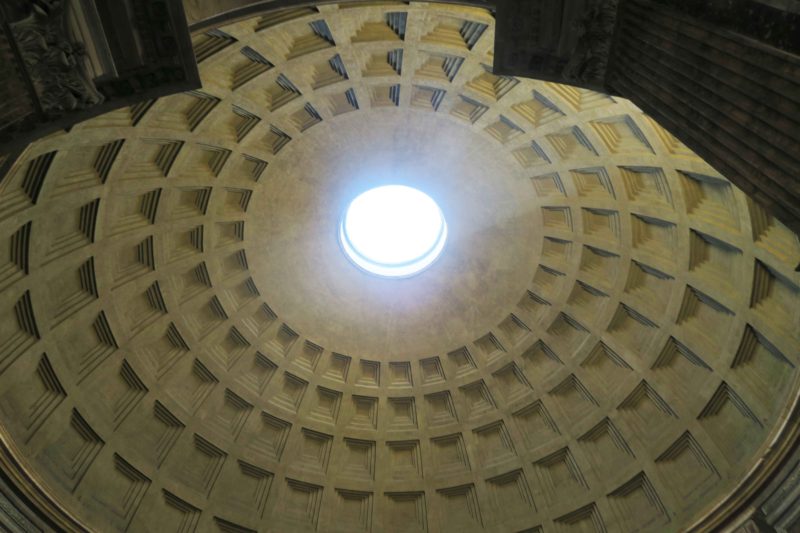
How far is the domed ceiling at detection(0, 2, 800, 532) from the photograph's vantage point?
57.4ft

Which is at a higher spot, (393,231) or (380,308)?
(393,231)

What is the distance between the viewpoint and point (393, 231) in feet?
91.5

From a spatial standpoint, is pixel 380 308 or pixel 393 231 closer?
pixel 380 308

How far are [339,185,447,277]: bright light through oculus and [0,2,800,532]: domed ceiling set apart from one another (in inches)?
30.9

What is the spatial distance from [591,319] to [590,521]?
21.5 feet

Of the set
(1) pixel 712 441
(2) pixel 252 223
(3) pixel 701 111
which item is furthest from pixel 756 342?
(2) pixel 252 223

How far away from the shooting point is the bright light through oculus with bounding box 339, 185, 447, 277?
25109 millimetres

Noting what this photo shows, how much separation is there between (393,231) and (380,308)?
12.7ft

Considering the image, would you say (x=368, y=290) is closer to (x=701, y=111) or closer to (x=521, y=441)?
(x=521, y=441)

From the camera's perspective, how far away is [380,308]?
25344 mm

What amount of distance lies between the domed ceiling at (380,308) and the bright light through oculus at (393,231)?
0.78m

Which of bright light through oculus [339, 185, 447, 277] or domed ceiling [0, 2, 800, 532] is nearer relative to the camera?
domed ceiling [0, 2, 800, 532]

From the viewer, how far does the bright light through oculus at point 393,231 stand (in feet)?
82.4

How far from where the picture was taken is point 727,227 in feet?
58.5
